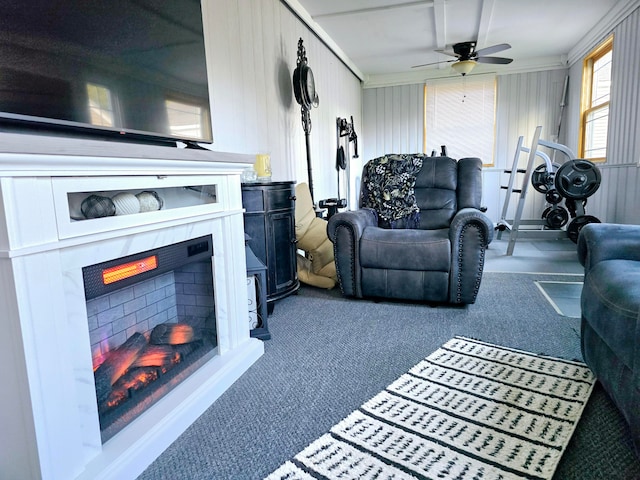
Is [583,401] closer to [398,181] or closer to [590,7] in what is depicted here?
[398,181]

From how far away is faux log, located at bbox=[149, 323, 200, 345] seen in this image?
1591 millimetres

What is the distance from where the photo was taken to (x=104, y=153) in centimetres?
105

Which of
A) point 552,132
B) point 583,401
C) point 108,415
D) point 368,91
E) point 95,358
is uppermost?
point 368,91

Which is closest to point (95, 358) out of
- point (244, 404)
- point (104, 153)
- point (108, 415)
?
point (108, 415)

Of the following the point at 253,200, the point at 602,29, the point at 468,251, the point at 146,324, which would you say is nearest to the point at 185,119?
the point at 253,200

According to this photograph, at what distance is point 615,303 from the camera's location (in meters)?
1.24

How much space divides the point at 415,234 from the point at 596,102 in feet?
12.8

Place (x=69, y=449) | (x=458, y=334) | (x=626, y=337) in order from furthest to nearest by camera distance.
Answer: (x=458, y=334), (x=626, y=337), (x=69, y=449)

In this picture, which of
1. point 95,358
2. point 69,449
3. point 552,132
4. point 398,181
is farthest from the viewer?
point 552,132

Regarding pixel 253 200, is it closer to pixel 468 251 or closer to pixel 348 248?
pixel 348 248

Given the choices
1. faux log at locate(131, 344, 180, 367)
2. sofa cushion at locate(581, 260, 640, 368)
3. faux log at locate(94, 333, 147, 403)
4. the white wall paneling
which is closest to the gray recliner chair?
sofa cushion at locate(581, 260, 640, 368)

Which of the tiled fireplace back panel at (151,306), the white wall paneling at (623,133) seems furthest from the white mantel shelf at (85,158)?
the white wall paneling at (623,133)

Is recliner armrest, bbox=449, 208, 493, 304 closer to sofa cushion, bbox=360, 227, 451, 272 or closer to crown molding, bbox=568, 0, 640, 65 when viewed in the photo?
sofa cushion, bbox=360, 227, 451, 272

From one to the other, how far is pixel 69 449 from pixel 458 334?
5.88ft
